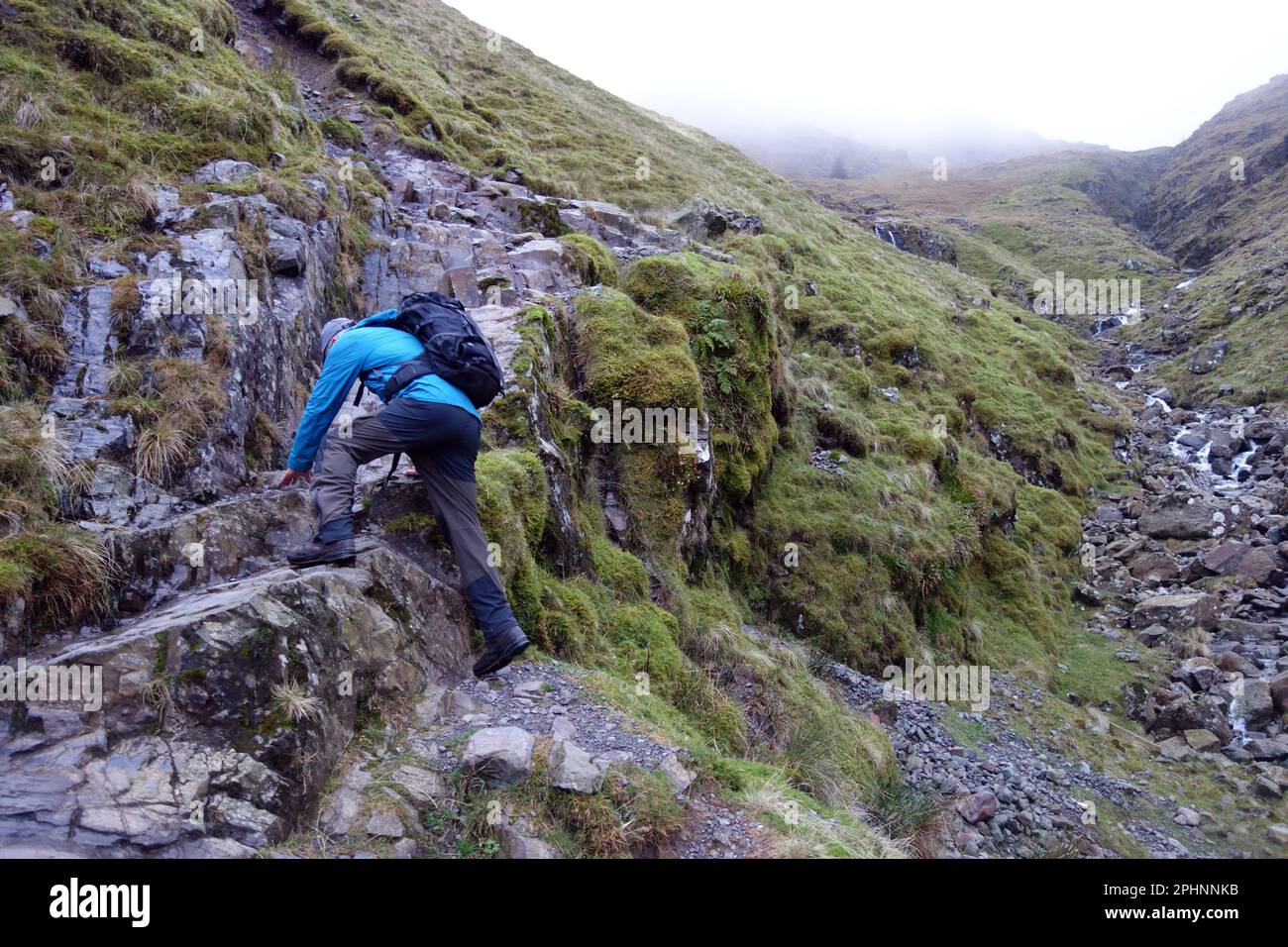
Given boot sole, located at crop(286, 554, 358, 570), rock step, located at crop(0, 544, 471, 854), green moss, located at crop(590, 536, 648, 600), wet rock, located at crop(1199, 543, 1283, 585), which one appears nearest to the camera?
rock step, located at crop(0, 544, 471, 854)

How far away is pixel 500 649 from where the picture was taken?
5.90 m

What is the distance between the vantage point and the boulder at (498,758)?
4.71 m

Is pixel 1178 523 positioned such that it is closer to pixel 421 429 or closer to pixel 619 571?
pixel 619 571

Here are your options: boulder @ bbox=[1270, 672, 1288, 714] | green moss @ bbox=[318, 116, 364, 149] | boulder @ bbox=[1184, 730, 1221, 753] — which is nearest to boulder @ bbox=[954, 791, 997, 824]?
boulder @ bbox=[1184, 730, 1221, 753]

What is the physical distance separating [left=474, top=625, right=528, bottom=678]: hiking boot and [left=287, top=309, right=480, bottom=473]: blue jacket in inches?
A: 76.3

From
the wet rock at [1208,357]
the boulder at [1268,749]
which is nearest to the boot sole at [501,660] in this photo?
the boulder at [1268,749]

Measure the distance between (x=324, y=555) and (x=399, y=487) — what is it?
1261 mm

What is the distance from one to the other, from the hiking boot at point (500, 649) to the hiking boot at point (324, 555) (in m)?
1.37

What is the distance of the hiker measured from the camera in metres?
5.61

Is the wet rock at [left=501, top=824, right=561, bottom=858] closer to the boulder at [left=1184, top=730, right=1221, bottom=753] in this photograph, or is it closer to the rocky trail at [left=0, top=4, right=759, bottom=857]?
the rocky trail at [left=0, top=4, right=759, bottom=857]

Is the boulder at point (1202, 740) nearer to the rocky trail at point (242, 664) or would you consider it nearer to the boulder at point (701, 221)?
the rocky trail at point (242, 664)

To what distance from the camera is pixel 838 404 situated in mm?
18547
